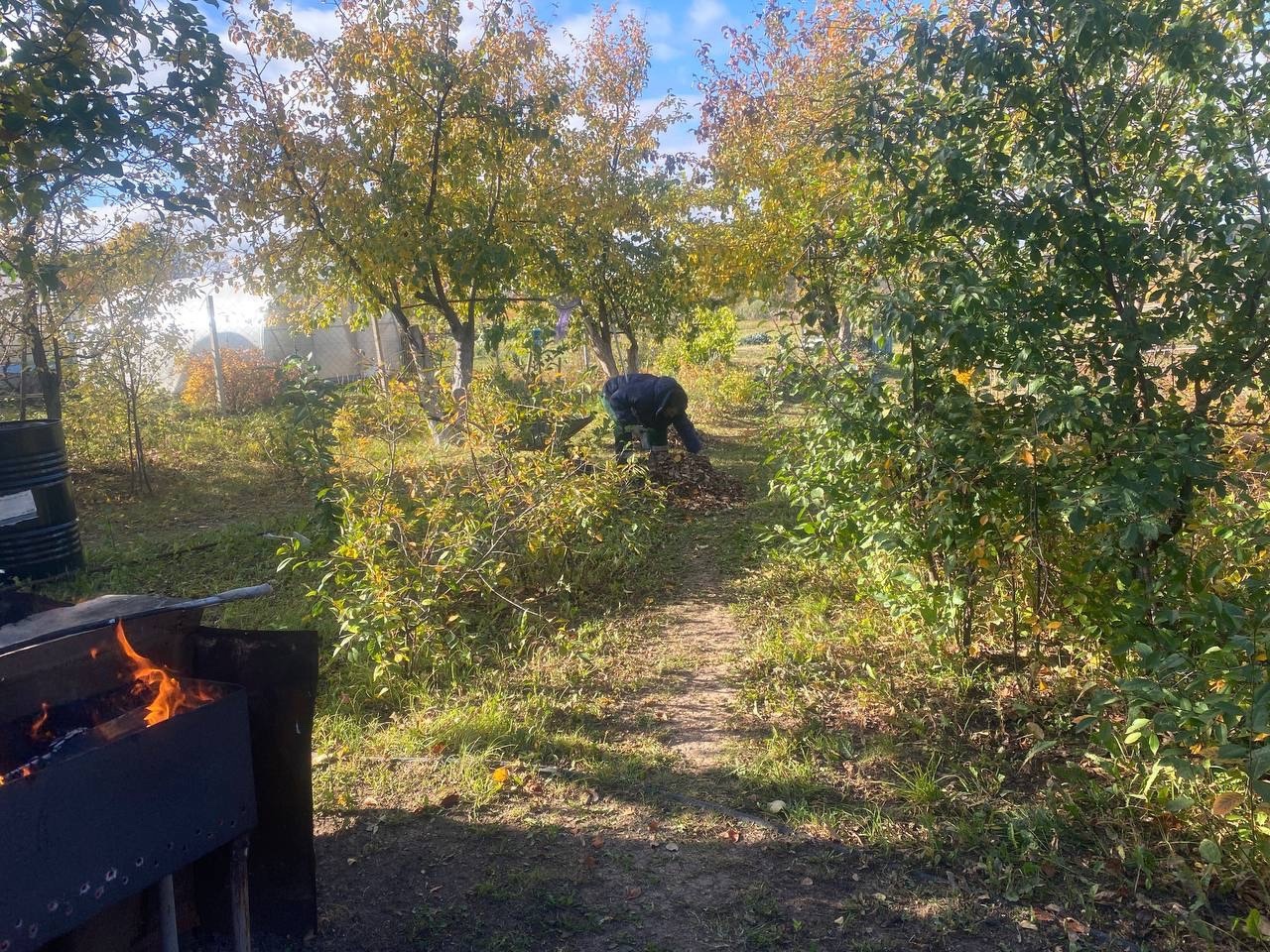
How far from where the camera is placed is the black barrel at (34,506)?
6328mm

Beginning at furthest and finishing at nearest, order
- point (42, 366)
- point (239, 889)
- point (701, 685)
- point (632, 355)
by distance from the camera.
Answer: point (632, 355)
point (42, 366)
point (701, 685)
point (239, 889)

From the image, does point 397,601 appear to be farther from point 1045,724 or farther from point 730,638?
point 1045,724

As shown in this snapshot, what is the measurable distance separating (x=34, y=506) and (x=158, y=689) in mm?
5052

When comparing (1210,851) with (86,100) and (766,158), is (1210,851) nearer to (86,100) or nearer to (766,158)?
(86,100)

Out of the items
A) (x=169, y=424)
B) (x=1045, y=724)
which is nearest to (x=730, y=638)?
(x=1045, y=724)

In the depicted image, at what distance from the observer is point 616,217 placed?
10.3 m

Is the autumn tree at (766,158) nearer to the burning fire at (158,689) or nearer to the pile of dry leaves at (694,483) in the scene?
the pile of dry leaves at (694,483)

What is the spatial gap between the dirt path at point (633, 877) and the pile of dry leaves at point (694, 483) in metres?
4.11

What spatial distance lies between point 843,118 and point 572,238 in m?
6.78

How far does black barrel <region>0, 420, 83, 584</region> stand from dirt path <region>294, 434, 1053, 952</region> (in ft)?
14.9

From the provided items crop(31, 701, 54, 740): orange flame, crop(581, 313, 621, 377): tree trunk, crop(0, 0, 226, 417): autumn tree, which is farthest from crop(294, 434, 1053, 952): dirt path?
crop(581, 313, 621, 377): tree trunk

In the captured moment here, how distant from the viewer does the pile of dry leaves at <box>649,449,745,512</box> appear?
25.7ft

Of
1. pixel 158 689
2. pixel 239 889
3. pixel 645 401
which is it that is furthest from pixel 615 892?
pixel 645 401

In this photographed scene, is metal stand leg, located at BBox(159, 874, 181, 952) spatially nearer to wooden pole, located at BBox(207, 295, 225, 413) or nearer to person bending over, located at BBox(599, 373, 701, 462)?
person bending over, located at BBox(599, 373, 701, 462)
